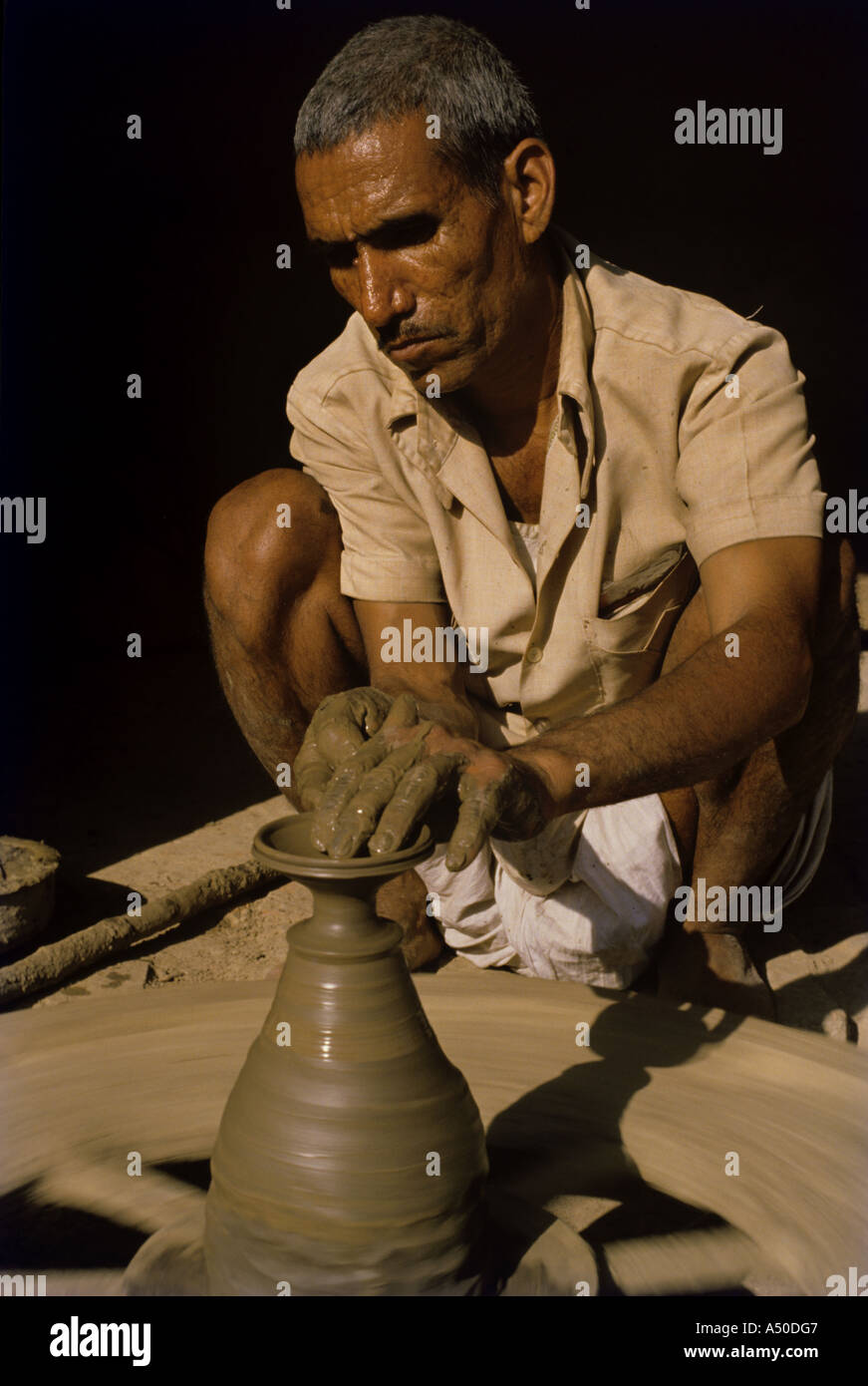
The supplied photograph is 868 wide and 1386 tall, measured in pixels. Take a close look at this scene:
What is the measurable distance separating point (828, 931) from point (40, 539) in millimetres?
3500

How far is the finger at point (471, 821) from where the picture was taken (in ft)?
4.64

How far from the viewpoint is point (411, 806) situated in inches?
55.9

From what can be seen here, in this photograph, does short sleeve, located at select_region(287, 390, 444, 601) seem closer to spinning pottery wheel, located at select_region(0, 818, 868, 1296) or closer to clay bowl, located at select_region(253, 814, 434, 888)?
spinning pottery wheel, located at select_region(0, 818, 868, 1296)

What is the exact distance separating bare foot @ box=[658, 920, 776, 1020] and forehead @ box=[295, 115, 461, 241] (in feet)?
4.54

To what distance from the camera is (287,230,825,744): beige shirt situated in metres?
2.11

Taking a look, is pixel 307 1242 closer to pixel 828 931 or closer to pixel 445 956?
pixel 445 956

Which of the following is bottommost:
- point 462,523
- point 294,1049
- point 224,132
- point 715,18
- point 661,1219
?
point 661,1219

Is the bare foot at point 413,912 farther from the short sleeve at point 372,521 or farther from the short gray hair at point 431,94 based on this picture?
the short gray hair at point 431,94

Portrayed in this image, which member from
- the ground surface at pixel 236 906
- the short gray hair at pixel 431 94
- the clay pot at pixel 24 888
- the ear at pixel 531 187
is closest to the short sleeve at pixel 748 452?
the ear at pixel 531 187

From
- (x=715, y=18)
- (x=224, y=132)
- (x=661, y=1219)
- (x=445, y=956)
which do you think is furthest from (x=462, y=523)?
(x=715, y=18)

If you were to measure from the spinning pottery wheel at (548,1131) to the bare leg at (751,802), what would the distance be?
18.5 inches

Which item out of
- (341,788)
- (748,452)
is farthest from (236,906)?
(341,788)

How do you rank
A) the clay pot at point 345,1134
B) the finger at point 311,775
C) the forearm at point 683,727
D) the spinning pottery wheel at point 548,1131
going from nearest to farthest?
the clay pot at point 345,1134
the spinning pottery wheel at point 548,1131
the finger at point 311,775
the forearm at point 683,727

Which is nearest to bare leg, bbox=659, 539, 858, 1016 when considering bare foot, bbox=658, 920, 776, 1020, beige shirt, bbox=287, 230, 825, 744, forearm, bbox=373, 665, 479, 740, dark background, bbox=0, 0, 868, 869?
bare foot, bbox=658, 920, 776, 1020
